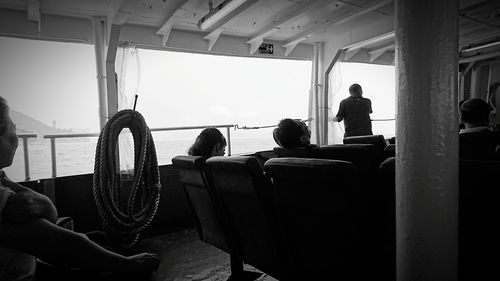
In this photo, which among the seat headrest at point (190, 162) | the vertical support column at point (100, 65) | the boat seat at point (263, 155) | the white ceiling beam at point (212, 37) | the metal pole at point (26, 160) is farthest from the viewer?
the white ceiling beam at point (212, 37)

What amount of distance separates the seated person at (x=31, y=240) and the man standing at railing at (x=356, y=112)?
3.81 m

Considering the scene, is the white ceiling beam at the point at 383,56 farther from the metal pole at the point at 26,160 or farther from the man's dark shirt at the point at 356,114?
the metal pole at the point at 26,160

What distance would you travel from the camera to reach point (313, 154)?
2.08 m

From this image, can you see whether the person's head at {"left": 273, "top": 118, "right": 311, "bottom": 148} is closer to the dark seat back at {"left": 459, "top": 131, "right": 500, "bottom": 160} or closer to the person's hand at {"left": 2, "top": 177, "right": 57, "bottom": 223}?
the dark seat back at {"left": 459, "top": 131, "right": 500, "bottom": 160}

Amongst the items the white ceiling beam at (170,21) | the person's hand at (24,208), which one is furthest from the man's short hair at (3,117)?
the white ceiling beam at (170,21)

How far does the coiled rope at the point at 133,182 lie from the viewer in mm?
2379

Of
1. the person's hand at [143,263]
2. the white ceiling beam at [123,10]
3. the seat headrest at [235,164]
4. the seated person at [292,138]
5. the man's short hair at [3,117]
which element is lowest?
the person's hand at [143,263]

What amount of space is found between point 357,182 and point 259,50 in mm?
4539

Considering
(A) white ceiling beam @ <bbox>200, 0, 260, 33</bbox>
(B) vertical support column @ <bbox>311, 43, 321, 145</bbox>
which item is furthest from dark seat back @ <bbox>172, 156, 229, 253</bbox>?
(B) vertical support column @ <bbox>311, 43, 321, 145</bbox>

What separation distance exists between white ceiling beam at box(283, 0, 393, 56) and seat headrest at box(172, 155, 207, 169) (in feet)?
10.4

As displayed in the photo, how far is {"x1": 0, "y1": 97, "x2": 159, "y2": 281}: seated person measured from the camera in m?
0.90

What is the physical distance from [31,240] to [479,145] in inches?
87.4

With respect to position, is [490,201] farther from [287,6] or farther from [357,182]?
[287,6]

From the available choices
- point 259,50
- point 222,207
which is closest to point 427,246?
point 222,207
